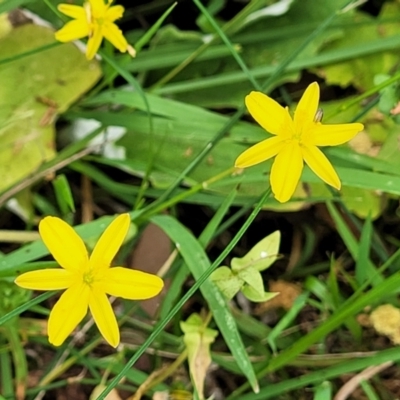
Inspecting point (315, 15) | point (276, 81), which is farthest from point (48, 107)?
point (315, 15)

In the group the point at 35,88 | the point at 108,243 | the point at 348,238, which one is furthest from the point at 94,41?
the point at 348,238

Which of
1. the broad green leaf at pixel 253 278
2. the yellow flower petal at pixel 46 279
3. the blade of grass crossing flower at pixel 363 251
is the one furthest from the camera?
the blade of grass crossing flower at pixel 363 251

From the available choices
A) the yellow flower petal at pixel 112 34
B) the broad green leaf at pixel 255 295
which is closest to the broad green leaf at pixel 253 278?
the broad green leaf at pixel 255 295

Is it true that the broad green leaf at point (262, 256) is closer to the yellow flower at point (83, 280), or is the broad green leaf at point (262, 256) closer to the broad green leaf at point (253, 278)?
the broad green leaf at point (253, 278)

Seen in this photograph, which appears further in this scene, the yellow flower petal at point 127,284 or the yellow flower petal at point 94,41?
the yellow flower petal at point 94,41

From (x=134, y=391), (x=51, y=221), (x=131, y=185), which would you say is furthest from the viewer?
(x=131, y=185)

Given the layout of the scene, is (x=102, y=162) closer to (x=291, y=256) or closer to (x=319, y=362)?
(x=291, y=256)

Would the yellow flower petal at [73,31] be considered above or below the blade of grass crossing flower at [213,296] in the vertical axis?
above

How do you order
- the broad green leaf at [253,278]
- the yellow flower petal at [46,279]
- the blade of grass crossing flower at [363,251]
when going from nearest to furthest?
the yellow flower petal at [46,279]
the broad green leaf at [253,278]
the blade of grass crossing flower at [363,251]
